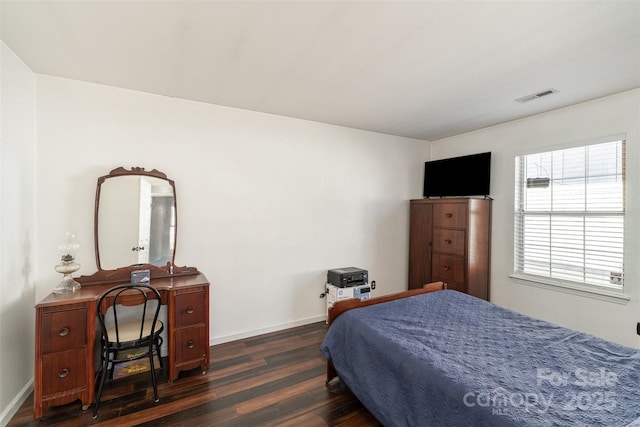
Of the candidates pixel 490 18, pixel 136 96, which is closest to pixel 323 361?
pixel 490 18

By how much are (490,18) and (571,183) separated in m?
2.36

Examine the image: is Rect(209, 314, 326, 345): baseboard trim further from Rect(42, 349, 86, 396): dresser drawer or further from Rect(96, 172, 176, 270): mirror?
Rect(42, 349, 86, 396): dresser drawer

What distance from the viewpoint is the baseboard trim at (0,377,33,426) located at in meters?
1.87

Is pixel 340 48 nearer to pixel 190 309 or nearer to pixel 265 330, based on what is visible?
pixel 190 309

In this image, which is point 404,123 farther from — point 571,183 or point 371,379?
point 371,379

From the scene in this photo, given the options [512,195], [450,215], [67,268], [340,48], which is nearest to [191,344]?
[67,268]

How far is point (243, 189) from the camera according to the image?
320 cm

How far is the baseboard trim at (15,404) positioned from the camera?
1867mm

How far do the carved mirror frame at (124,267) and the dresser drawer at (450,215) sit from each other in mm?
3165

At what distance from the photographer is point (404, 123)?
3.63 metres

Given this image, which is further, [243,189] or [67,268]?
[243,189]

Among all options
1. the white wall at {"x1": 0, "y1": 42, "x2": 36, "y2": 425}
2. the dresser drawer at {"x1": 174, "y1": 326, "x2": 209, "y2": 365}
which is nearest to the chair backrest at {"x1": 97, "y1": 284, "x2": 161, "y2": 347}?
the dresser drawer at {"x1": 174, "y1": 326, "x2": 209, "y2": 365}

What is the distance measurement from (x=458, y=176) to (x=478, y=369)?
3.02m

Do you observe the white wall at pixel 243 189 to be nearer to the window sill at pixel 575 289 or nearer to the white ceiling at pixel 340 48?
the white ceiling at pixel 340 48
